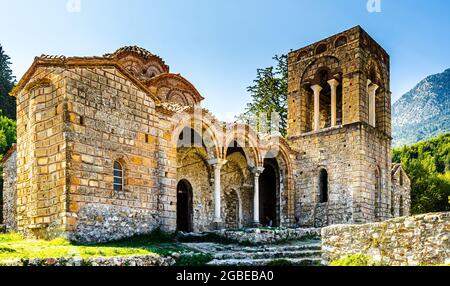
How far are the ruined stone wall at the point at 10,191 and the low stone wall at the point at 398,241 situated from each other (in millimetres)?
13875

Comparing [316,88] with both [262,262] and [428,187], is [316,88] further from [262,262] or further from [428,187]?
[428,187]

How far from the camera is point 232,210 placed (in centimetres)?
2002

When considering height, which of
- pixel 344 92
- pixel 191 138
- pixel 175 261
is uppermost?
pixel 344 92

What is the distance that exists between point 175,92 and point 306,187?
6896 mm

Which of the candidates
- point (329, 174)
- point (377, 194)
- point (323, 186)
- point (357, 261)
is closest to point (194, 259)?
point (357, 261)

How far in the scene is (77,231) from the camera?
1088 cm

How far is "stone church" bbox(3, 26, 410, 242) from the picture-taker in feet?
37.4

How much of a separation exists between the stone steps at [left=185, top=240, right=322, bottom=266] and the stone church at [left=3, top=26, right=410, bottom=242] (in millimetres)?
1926

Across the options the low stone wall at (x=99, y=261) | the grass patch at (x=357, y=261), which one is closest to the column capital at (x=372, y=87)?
the grass patch at (x=357, y=261)

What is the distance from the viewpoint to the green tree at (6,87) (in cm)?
3825

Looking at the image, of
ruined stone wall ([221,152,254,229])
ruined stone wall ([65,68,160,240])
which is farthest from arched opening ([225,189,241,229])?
ruined stone wall ([65,68,160,240])
